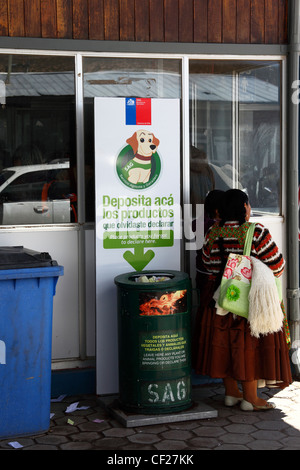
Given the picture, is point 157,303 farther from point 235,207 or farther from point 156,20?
point 156,20

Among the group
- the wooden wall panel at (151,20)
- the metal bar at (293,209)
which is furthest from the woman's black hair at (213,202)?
the wooden wall panel at (151,20)

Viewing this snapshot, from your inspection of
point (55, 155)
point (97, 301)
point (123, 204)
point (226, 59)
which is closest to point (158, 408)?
point (97, 301)

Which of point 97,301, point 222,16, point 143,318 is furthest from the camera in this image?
point 222,16

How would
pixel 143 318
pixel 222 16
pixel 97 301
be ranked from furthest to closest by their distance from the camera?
pixel 222 16 < pixel 97 301 < pixel 143 318

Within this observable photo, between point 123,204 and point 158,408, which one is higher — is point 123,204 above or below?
above

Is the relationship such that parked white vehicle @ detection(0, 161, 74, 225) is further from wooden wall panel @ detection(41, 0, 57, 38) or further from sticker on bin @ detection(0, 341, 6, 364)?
sticker on bin @ detection(0, 341, 6, 364)

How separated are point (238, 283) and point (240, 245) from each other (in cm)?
29

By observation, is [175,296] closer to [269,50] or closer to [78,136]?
[78,136]

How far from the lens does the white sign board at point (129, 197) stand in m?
5.53

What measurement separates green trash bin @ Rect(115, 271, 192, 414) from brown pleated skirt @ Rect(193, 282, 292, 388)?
0.25 metres

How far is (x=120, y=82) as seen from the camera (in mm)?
5938

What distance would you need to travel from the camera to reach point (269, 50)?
6203 millimetres

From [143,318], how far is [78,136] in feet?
5.62

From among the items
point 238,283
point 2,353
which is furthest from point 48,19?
point 2,353
